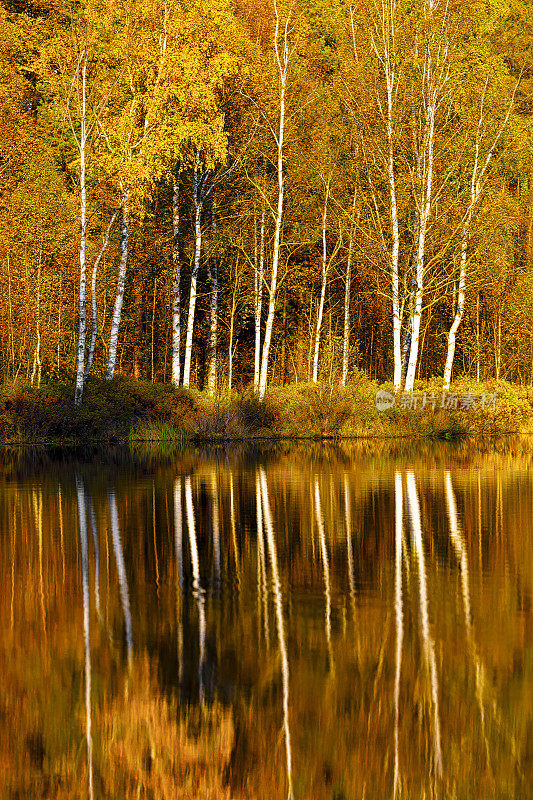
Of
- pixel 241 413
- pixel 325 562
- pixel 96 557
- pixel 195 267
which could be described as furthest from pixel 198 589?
pixel 195 267

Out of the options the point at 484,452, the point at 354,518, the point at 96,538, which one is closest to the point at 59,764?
the point at 96,538

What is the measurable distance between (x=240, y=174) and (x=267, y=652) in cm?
3892

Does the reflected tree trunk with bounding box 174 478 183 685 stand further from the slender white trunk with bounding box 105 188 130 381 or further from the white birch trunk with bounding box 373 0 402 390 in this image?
the white birch trunk with bounding box 373 0 402 390

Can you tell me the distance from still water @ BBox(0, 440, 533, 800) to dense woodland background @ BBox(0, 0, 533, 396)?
21617mm

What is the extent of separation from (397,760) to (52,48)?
32.9 metres

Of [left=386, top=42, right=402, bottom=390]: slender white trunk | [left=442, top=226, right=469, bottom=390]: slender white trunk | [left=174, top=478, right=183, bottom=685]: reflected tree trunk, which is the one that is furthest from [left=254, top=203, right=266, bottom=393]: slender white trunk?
[left=174, top=478, right=183, bottom=685]: reflected tree trunk

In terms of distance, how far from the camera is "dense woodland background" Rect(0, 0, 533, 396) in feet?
122

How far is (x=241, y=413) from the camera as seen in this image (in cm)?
3769

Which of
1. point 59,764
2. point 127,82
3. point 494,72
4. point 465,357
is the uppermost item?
point 494,72

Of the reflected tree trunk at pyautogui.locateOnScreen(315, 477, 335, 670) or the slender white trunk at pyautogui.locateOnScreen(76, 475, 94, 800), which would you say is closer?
the slender white trunk at pyautogui.locateOnScreen(76, 475, 94, 800)

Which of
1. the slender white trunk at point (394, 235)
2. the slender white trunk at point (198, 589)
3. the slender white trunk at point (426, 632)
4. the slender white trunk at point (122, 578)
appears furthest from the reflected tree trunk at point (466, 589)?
the slender white trunk at point (394, 235)

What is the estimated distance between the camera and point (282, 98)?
40.2 meters

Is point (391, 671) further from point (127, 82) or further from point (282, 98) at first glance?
point (282, 98)

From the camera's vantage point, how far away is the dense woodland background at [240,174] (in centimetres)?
3709
